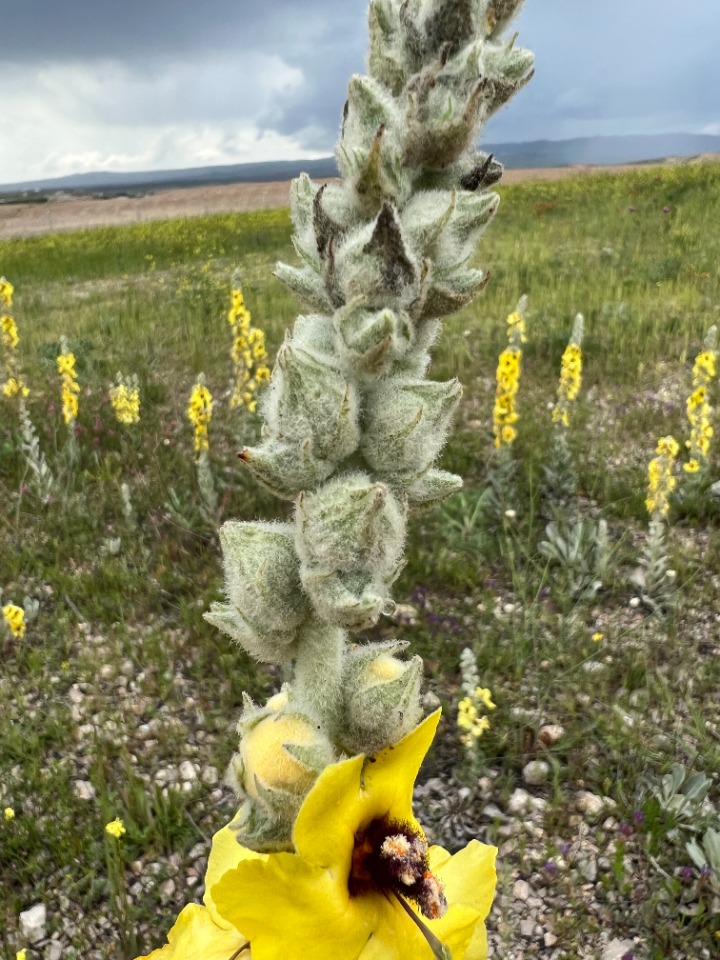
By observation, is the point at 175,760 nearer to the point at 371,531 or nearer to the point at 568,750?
the point at 568,750

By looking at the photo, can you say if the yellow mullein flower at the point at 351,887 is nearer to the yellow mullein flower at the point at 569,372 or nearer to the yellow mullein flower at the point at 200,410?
the yellow mullein flower at the point at 200,410

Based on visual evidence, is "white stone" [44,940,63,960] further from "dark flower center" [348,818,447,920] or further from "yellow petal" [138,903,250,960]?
"dark flower center" [348,818,447,920]

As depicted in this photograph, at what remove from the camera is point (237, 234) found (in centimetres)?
2139

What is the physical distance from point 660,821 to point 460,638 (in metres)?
1.42

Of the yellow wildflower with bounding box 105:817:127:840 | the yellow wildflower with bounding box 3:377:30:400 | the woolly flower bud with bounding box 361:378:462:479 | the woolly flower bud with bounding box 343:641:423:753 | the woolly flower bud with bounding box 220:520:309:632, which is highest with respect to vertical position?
the woolly flower bud with bounding box 361:378:462:479

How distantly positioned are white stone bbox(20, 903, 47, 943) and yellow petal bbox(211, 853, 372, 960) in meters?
2.57

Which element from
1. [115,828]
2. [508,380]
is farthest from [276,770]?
[508,380]

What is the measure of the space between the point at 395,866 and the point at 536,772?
2734 millimetres

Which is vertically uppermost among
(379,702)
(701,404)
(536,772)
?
(379,702)

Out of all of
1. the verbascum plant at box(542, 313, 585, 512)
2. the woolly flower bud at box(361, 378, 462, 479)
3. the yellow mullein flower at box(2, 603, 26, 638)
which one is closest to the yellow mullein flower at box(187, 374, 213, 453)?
the yellow mullein flower at box(2, 603, 26, 638)

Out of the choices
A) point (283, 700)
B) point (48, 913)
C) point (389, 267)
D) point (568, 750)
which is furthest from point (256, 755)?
point (568, 750)

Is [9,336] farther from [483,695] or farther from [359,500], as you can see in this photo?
[359,500]

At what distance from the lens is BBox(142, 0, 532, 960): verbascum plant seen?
3.30ft

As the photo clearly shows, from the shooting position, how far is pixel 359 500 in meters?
1.00
